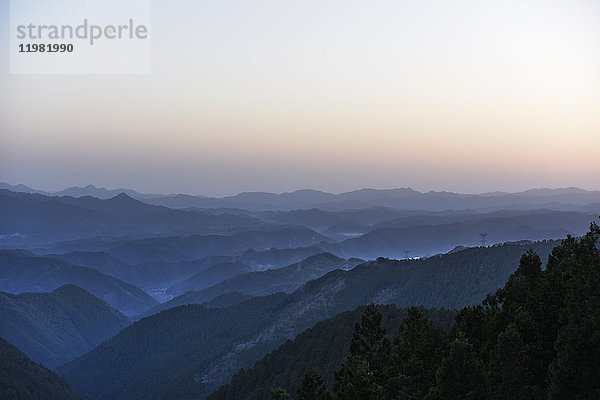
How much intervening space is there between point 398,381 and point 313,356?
4380 inches

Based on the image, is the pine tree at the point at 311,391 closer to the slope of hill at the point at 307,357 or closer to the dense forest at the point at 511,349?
the dense forest at the point at 511,349

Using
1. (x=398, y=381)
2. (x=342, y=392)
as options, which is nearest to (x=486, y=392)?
(x=398, y=381)

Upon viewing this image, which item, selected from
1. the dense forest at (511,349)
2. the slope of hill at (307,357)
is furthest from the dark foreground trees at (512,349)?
the slope of hill at (307,357)

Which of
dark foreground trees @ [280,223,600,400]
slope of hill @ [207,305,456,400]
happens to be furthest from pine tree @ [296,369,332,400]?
slope of hill @ [207,305,456,400]

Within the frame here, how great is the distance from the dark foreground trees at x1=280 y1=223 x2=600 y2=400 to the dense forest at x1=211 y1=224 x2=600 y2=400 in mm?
69

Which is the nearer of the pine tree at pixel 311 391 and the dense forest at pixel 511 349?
the dense forest at pixel 511 349

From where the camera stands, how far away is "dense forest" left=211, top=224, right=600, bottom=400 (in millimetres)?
37972

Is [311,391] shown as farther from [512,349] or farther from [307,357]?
[307,357]

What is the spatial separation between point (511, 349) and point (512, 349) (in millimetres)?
92

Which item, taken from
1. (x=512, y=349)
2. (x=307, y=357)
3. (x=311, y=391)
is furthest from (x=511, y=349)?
(x=307, y=357)

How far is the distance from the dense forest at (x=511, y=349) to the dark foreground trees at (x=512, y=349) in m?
0.07

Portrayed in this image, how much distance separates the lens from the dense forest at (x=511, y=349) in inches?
1495

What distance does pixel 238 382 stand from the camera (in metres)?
163

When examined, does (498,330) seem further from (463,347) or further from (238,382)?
(238,382)
